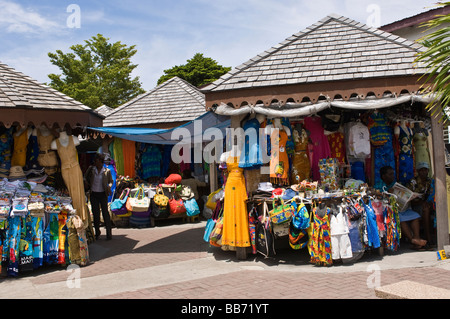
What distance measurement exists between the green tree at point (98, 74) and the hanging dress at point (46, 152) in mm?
21716

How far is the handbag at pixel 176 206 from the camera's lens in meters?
12.1

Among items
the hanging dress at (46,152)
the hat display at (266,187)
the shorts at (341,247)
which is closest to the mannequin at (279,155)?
the hat display at (266,187)

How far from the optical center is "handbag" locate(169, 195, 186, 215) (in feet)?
39.6

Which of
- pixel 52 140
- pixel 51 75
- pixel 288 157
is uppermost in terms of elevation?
pixel 51 75

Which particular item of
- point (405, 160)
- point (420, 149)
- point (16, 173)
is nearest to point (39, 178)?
point (16, 173)

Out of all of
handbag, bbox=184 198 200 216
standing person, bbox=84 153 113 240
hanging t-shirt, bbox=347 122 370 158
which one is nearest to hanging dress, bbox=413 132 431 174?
hanging t-shirt, bbox=347 122 370 158

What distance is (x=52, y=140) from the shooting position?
8.06 m

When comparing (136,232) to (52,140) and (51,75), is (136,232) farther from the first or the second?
(51,75)

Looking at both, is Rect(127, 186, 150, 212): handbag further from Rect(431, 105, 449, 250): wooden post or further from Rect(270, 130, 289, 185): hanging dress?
Rect(431, 105, 449, 250): wooden post

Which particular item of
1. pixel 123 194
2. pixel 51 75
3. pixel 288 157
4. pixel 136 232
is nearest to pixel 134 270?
pixel 288 157

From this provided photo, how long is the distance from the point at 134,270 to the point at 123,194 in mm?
5093

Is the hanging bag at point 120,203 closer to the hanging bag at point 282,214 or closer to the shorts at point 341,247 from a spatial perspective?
the hanging bag at point 282,214

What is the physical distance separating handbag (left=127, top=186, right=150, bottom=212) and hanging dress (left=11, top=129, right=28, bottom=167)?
4.04 meters

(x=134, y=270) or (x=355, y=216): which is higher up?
(x=355, y=216)
